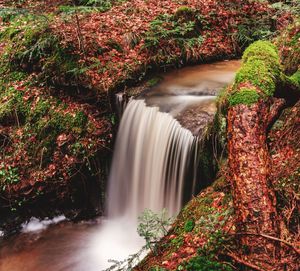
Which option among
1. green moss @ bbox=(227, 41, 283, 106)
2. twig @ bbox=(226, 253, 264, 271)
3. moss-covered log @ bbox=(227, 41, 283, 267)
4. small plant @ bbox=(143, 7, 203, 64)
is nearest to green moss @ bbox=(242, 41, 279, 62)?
green moss @ bbox=(227, 41, 283, 106)

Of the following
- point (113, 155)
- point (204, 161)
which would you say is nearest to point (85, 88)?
point (113, 155)

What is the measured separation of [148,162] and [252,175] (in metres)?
3.79

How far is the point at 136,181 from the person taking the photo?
6707 millimetres

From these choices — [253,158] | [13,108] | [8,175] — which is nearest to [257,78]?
[253,158]

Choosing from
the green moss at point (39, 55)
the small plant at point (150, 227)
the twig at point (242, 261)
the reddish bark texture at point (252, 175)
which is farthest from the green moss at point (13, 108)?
the twig at point (242, 261)

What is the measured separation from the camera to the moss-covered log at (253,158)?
101 inches

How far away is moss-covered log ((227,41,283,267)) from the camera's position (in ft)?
8.42

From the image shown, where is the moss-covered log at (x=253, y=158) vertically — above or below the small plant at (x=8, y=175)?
above

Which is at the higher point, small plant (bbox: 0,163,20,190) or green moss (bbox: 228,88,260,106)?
green moss (bbox: 228,88,260,106)

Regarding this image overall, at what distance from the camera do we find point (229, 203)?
11.4 ft

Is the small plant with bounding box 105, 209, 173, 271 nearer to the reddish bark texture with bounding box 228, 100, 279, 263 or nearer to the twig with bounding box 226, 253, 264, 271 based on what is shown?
the twig with bounding box 226, 253, 264, 271

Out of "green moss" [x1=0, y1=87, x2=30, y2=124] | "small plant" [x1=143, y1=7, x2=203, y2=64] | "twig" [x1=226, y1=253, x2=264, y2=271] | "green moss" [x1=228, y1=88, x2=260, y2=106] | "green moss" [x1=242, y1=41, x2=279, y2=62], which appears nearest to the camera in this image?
"twig" [x1=226, y1=253, x2=264, y2=271]

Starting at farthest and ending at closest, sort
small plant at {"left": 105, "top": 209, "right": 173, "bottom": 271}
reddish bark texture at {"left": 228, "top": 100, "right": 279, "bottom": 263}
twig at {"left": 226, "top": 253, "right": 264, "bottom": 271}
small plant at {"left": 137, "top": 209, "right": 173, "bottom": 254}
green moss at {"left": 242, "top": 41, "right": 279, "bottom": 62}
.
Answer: green moss at {"left": 242, "top": 41, "right": 279, "bottom": 62} → small plant at {"left": 137, "top": 209, "right": 173, "bottom": 254} → small plant at {"left": 105, "top": 209, "right": 173, "bottom": 271} → reddish bark texture at {"left": 228, "top": 100, "right": 279, "bottom": 263} → twig at {"left": 226, "top": 253, "right": 264, "bottom": 271}

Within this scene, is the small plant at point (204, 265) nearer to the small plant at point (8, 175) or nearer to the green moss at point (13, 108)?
the small plant at point (8, 175)
